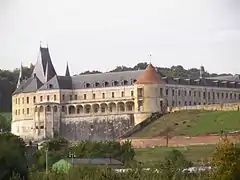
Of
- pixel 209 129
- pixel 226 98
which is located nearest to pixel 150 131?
pixel 209 129

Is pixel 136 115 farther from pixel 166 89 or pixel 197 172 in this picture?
pixel 197 172

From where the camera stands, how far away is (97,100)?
83.0 metres

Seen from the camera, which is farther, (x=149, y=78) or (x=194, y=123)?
(x=149, y=78)

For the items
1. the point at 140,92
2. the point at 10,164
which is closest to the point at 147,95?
the point at 140,92

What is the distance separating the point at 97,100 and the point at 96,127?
8.85 ft

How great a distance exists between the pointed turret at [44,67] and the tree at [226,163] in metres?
56.2

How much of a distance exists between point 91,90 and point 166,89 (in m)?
7.22

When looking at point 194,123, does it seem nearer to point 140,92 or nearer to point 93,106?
point 140,92

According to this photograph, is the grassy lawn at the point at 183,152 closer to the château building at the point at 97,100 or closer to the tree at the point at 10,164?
the château building at the point at 97,100

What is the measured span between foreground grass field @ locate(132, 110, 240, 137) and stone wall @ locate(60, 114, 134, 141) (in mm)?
5451

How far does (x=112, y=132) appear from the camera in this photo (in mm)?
80875

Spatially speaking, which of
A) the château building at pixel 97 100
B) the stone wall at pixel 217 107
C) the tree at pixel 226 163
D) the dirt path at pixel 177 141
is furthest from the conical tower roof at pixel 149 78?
the tree at pixel 226 163

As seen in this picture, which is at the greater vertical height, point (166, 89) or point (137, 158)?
point (166, 89)

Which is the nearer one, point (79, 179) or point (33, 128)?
point (79, 179)
